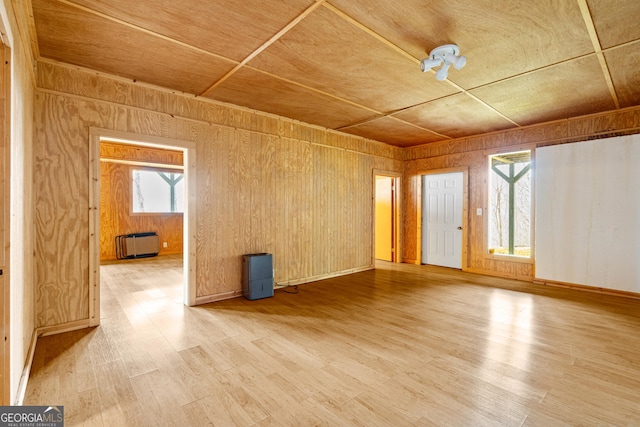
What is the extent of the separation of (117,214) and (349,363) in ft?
23.6

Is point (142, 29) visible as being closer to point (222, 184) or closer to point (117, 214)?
point (222, 184)

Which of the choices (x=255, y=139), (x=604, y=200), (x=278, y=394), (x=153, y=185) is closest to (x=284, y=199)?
(x=255, y=139)

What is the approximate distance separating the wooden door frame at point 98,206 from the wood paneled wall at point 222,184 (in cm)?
6

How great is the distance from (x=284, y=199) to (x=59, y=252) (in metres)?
2.68

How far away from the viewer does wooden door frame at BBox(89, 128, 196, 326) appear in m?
2.99

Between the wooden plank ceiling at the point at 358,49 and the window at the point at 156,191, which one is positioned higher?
the wooden plank ceiling at the point at 358,49

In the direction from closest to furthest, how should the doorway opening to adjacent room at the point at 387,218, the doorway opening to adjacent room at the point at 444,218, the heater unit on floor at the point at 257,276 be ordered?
the heater unit on floor at the point at 257,276 → the doorway opening to adjacent room at the point at 444,218 → the doorway opening to adjacent room at the point at 387,218

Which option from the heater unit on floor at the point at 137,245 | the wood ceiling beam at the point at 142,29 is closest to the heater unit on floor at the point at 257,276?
the wood ceiling beam at the point at 142,29

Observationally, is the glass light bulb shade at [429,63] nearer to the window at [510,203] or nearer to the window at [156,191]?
the window at [510,203]

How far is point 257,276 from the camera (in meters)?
3.95

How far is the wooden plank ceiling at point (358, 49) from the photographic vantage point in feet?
6.88

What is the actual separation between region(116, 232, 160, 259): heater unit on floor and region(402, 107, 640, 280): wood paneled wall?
6247 millimetres

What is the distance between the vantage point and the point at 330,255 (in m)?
5.26

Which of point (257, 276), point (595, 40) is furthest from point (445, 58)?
point (257, 276)
